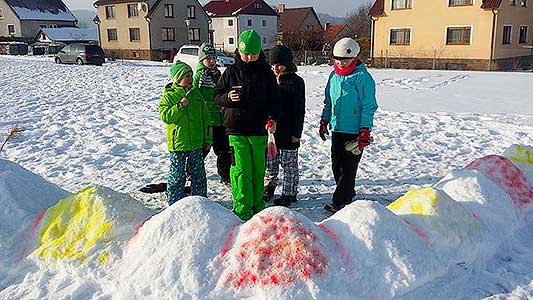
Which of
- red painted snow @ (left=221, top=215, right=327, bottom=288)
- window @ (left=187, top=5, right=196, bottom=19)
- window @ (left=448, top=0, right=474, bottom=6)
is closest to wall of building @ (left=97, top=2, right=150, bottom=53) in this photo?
window @ (left=187, top=5, right=196, bottom=19)

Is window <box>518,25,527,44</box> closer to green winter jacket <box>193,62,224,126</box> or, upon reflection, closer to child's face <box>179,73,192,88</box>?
green winter jacket <box>193,62,224,126</box>

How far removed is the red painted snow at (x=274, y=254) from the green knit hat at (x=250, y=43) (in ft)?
5.62

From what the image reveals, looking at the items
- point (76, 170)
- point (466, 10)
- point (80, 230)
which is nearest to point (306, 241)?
point (80, 230)

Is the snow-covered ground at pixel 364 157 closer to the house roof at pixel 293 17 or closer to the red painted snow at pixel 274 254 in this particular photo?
the red painted snow at pixel 274 254

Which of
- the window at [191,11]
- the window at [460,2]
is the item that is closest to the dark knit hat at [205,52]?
the window at [460,2]

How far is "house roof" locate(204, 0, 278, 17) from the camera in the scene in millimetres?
53719

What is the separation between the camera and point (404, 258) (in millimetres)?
3119

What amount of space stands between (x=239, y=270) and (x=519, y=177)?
2978mm

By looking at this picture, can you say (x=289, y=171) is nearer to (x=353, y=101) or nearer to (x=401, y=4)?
(x=353, y=101)

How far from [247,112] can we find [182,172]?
0.93 meters

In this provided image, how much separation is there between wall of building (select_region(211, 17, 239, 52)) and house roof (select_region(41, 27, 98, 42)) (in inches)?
537

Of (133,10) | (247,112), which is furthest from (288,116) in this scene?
(133,10)

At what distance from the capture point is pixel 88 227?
3.47 meters

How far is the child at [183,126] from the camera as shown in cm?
452
